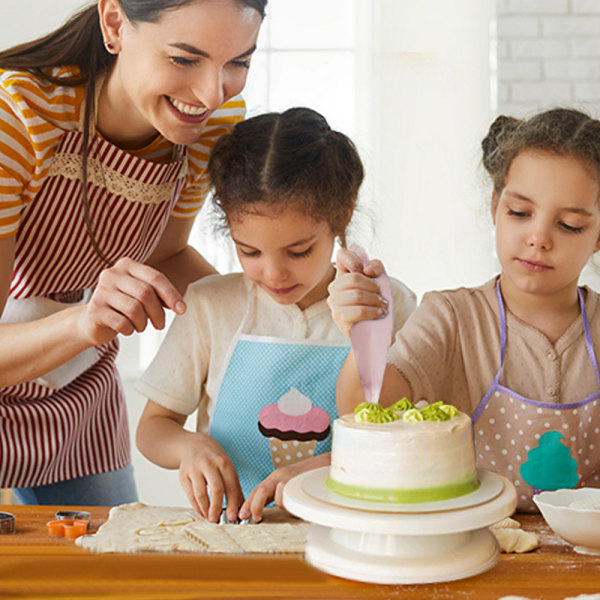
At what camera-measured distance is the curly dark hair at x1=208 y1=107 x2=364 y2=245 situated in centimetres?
136

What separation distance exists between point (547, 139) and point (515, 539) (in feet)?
2.27

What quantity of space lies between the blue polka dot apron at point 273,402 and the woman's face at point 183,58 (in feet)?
1.35

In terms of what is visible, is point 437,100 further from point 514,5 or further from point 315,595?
point 315,595

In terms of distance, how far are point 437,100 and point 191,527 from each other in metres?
2.81

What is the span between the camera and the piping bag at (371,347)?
3.23ft

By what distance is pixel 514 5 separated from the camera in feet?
10.9

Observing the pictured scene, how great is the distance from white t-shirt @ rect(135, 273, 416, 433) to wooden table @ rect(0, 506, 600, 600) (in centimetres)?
52

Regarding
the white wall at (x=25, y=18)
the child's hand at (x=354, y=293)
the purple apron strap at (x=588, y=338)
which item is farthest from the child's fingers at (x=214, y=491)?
the white wall at (x=25, y=18)

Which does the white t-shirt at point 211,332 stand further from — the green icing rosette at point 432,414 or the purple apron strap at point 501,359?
the green icing rosette at point 432,414

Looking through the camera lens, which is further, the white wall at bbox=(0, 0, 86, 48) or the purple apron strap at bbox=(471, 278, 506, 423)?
the white wall at bbox=(0, 0, 86, 48)

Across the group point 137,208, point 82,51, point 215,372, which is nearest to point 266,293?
point 215,372

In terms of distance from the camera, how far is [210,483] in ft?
3.65

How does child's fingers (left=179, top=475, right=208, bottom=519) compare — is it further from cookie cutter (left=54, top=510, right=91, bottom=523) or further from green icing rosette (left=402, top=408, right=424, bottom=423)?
green icing rosette (left=402, top=408, right=424, bottom=423)

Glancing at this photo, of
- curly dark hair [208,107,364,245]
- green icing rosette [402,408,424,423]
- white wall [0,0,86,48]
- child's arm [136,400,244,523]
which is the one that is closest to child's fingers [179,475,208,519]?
child's arm [136,400,244,523]
